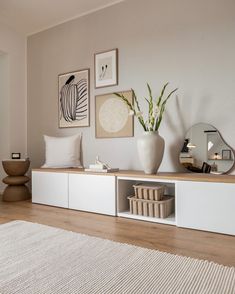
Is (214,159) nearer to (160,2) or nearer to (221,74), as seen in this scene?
(221,74)

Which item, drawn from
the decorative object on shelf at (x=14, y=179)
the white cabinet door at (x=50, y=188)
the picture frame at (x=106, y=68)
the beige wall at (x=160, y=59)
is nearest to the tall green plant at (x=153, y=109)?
the beige wall at (x=160, y=59)

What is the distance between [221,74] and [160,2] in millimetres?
1029

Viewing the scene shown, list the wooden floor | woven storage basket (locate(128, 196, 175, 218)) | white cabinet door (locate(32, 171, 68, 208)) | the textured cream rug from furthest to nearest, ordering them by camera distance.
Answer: white cabinet door (locate(32, 171, 68, 208)) < woven storage basket (locate(128, 196, 175, 218)) < the wooden floor < the textured cream rug

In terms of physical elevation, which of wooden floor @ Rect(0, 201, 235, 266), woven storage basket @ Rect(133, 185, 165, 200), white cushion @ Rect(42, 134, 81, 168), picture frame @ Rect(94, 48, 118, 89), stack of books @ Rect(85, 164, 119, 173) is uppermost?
picture frame @ Rect(94, 48, 118, 89)

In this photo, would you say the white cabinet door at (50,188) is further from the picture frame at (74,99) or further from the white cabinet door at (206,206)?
the white cabinet door at (206,206)

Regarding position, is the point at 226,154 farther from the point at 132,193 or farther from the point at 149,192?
the point at 132,193

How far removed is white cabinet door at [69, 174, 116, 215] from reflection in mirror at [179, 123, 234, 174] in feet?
2.46

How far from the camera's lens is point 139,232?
1.88 meters

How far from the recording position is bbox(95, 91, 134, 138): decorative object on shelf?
276 centimetres

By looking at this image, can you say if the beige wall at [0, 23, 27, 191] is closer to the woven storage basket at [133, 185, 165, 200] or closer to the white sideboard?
the white sideboard

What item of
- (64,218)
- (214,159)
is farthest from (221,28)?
(64,218)

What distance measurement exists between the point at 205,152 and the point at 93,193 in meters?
1.13

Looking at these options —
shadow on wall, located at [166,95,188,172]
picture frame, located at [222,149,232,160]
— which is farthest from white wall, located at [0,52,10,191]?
picture frame, located at [222,149,232,160]

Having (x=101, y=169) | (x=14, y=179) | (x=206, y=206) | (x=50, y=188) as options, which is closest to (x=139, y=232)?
(x=206, y=206)
